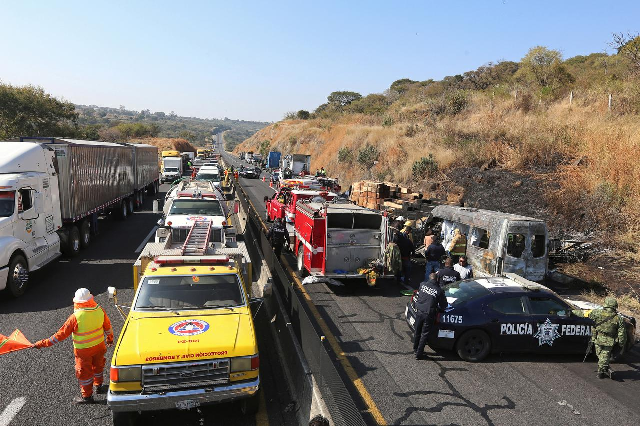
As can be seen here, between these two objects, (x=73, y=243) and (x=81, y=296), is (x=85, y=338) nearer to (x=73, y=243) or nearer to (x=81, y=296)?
(x=81, y=296)

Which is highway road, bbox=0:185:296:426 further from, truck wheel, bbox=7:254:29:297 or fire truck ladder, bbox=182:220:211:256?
fire truck ladder, bbox=182:220:211:256

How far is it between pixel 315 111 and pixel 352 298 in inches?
4219

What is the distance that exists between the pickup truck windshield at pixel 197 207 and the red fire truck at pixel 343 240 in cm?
393

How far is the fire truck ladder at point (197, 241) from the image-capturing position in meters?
8.17

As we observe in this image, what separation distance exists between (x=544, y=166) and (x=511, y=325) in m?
16.3

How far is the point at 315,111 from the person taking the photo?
114375 mm

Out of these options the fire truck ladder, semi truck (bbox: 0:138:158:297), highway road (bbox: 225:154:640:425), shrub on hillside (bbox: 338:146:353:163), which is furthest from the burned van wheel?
shrub on hillside (bbox: 338:146:353:163)

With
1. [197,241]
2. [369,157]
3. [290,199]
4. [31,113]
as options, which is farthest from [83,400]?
[31,113]

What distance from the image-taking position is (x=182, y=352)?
17.3ft

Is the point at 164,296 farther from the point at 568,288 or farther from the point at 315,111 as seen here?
the point at 315,111

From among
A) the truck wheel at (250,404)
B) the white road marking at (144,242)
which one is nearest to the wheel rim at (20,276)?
the white road marking at (144,242)

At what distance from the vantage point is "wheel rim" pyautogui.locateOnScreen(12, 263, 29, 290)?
33.9 ft

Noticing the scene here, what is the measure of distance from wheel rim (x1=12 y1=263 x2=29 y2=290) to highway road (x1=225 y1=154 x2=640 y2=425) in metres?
7.49

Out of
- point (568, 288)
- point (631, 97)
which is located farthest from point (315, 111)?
point (568, 288)
